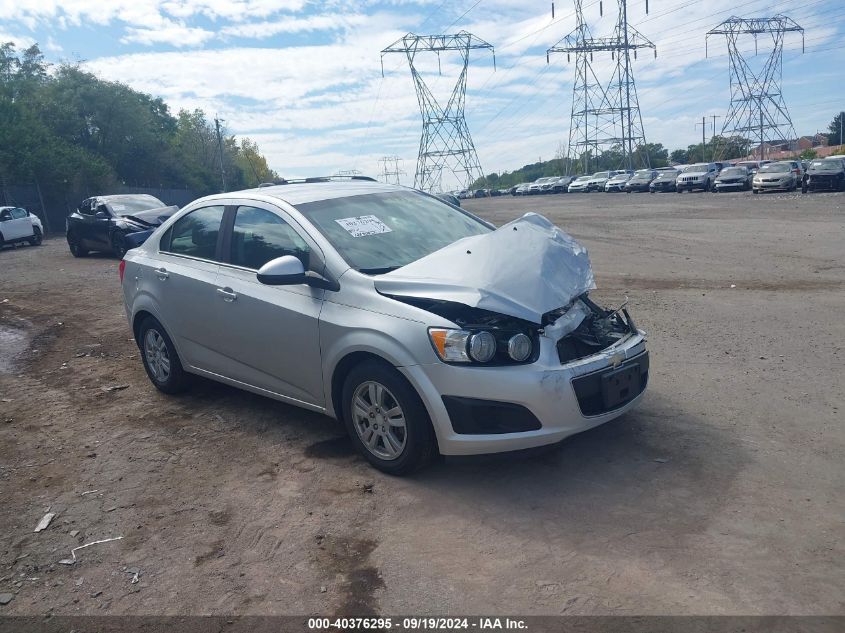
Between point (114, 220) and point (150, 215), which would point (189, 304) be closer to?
point (150, 215)

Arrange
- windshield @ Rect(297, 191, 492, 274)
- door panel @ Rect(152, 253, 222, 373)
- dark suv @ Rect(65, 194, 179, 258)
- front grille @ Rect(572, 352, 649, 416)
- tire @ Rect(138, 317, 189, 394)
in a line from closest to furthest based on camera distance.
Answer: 1. front grille @ Rect(572, 352, 649, 416)
2. windshield @ Rect(297, 191, 492, 274)
3. door panel @ Rect(152, 253, 222, 373)
4. tire @ Rect(138, 317, 189, 394)
5. dark suv @ Rect(65, 194, 179, 258)

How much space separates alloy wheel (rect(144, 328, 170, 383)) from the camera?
20.8 feet

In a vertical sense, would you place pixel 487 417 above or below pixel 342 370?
below

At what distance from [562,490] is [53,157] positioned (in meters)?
41.6

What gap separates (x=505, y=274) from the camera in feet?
14.5

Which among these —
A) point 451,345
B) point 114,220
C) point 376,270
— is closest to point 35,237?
point 114,220

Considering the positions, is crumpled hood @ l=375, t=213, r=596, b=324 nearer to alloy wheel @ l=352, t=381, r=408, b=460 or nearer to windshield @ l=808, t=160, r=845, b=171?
alloy wheel @ l=352, t=381, r=408, b=460

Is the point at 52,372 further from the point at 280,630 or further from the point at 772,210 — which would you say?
the point at 772,210

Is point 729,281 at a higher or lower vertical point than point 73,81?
lower

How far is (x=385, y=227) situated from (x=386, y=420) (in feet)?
5.10

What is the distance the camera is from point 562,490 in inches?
164

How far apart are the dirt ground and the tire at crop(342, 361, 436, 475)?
0.15 m

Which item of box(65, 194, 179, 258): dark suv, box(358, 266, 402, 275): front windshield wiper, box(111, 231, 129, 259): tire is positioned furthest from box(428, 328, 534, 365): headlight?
box(111, 231, 129, 259): tire

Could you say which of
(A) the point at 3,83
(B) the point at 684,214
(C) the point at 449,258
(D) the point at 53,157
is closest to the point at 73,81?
(A) the point at 3,83
